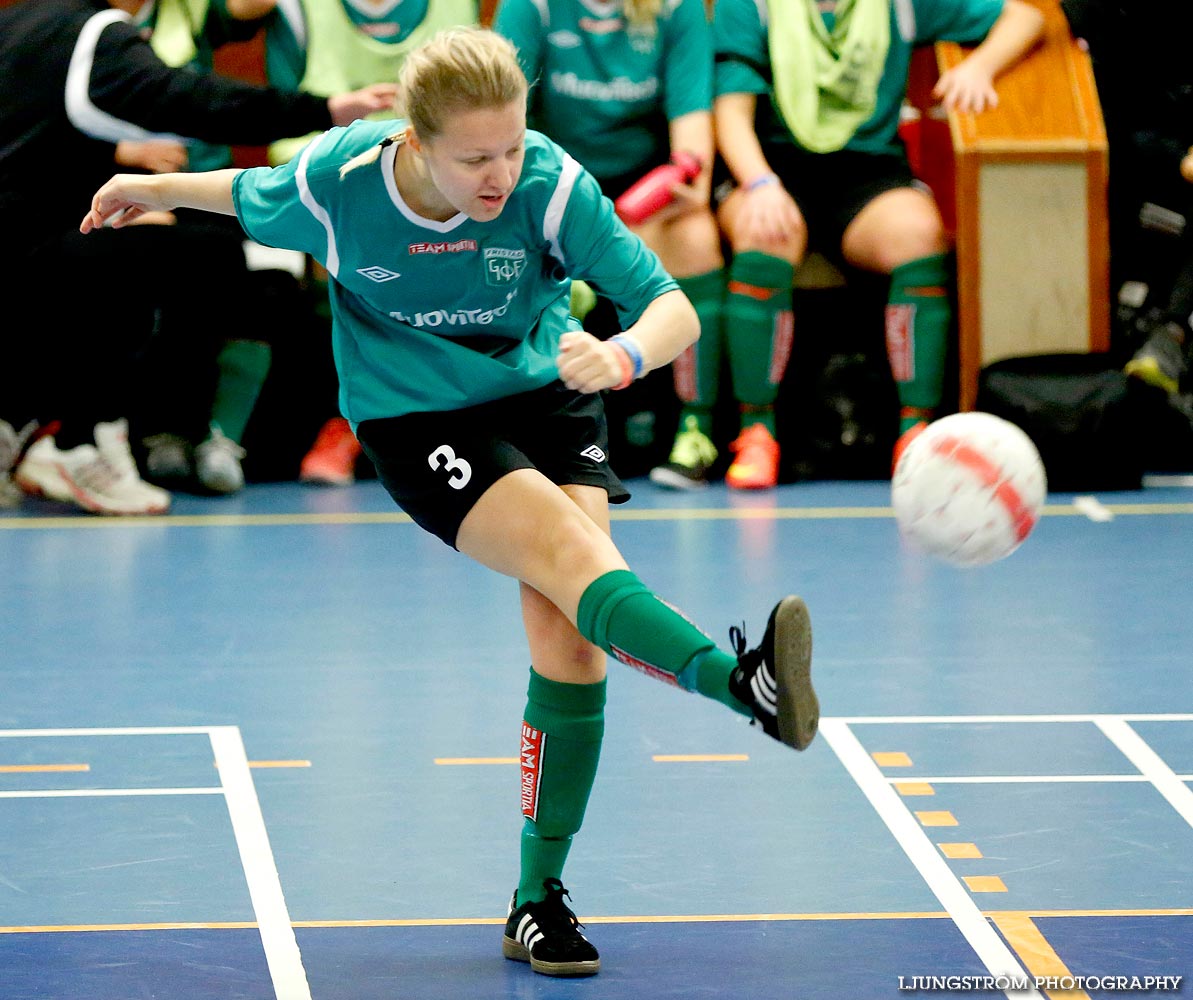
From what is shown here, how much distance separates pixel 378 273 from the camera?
2867 mm

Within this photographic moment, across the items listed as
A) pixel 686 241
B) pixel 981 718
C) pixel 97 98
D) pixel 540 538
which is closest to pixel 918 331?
pixel 686 241

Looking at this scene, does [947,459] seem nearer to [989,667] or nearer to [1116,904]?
[1116,904]

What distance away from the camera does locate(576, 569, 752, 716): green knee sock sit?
255cm

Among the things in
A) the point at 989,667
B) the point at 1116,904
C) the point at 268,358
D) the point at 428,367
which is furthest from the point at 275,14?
the point at 1116,904

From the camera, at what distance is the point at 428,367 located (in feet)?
9.53

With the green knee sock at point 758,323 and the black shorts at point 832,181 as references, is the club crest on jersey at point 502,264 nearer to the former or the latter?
A: the green knee sock at point 758,323

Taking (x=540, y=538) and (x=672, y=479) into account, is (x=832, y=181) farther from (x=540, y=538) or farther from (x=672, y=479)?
(x=540, y=538)

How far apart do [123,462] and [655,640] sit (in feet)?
13.0

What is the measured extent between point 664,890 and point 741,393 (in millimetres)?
3726

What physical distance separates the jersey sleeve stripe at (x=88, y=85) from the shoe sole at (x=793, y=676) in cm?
380

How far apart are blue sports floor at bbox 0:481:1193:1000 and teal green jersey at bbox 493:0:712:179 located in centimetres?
167

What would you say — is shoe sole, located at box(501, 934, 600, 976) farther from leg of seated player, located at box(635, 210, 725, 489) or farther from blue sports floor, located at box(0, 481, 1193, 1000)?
leg of seated player, located at box(635, 210, 725, 489)

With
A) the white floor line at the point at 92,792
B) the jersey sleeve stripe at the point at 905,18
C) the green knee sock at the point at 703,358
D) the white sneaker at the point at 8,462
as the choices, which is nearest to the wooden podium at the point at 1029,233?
the jersey sleeve stripe at the point at 905,18

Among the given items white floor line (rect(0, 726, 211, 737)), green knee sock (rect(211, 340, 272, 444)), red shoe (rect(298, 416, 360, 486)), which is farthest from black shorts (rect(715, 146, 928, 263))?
white floor line (rect(0, 726, 211, 737))
